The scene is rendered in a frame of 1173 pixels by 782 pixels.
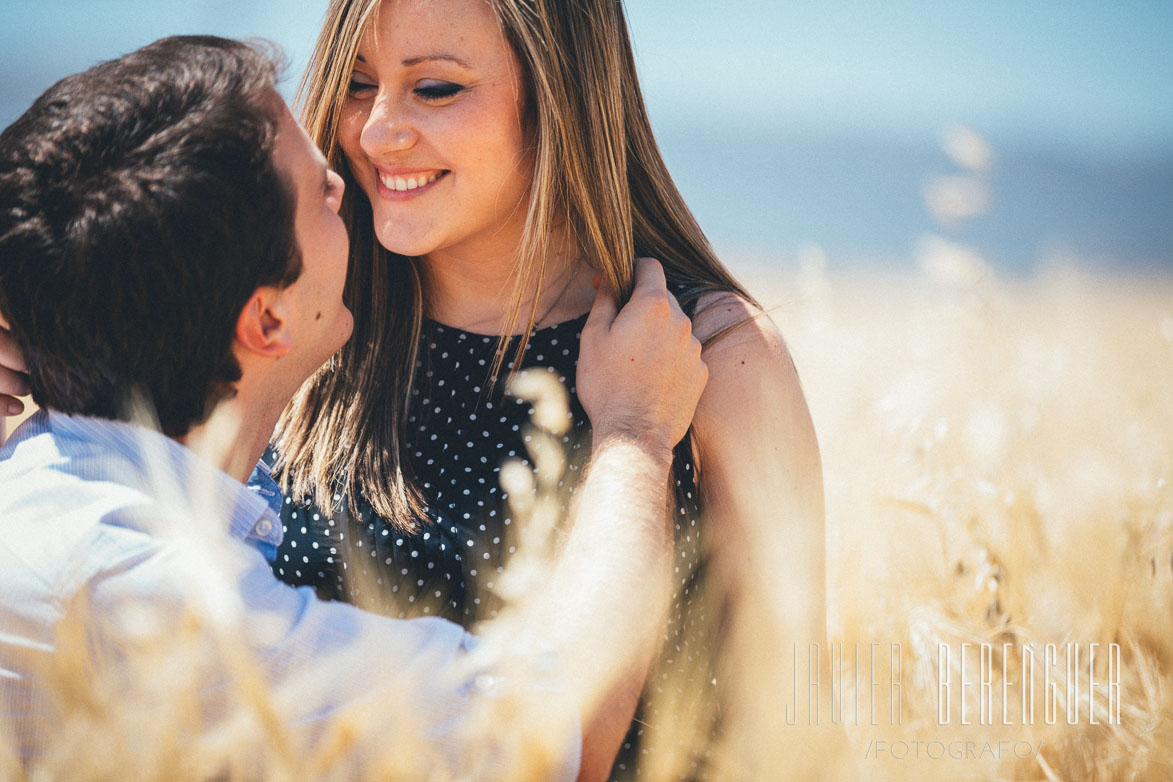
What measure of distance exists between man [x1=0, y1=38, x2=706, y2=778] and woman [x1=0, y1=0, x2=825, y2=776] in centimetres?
37

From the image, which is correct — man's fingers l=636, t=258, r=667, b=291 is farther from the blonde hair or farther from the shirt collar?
the shirt collar

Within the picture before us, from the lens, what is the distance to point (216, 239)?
154 centimetres

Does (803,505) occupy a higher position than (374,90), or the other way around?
(374,90)

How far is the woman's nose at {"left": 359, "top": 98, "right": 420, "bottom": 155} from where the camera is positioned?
2.20 metres

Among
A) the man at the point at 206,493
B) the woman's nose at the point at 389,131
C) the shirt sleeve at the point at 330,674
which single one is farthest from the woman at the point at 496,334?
the shirt sleeve at the point at 330,674

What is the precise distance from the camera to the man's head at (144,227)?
1.48 meters

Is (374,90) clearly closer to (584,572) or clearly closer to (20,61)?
(584,572)

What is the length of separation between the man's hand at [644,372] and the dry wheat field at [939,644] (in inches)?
11.1

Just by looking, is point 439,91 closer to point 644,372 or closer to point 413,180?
point 413,180

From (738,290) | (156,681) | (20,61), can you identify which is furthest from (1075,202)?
(20,61)

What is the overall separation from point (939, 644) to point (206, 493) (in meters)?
1.31

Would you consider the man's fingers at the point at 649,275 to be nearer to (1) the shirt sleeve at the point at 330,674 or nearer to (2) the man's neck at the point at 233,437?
(2) the man's neck at the point at 233,437

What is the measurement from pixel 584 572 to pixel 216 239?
0.75 metres

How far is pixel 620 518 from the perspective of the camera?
5.33ft
